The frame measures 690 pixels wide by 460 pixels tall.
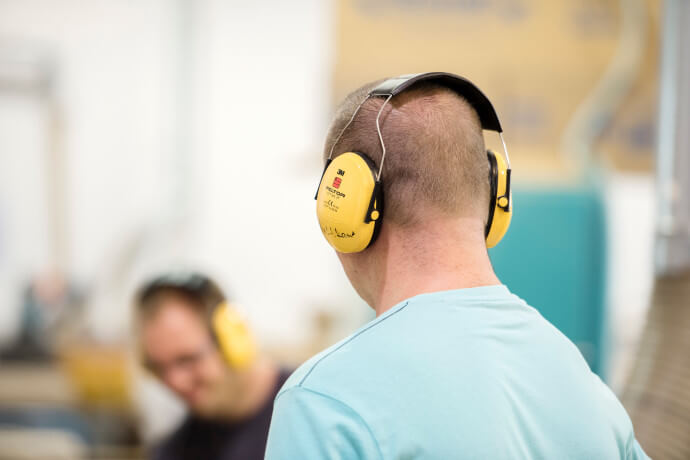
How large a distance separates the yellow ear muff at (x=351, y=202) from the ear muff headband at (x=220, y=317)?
0.92m

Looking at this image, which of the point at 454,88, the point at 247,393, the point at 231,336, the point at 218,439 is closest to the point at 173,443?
the point at 218,439

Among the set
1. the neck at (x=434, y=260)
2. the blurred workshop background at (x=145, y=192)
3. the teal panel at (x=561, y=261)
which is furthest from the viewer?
the blurred workshop background at (x=145, y=192)

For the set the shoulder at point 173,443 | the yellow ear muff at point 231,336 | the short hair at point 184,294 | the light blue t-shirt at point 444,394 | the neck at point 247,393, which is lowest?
the shoulder at point 173,443

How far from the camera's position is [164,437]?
181 centimetres

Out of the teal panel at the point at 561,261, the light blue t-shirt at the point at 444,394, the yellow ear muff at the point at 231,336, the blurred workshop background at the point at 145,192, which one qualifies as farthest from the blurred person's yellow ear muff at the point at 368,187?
the blurred workshop background at the point at 145,192

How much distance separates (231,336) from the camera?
5.42 ft

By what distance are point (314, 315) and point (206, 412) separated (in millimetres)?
1197

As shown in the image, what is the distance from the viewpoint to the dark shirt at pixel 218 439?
169cm

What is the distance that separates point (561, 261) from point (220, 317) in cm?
110

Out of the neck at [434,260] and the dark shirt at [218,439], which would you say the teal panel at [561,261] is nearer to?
the dark shirt at [218,439]

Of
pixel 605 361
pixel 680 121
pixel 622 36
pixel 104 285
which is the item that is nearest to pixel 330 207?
pixel 680 121

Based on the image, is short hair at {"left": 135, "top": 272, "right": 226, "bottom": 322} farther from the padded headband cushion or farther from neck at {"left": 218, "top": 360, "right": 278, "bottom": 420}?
the padded headband cushion

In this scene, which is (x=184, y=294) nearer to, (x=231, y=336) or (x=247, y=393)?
(x=231, y=336)

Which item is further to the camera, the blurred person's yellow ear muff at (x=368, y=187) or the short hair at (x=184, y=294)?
the short hair at (x=184, y=294)
